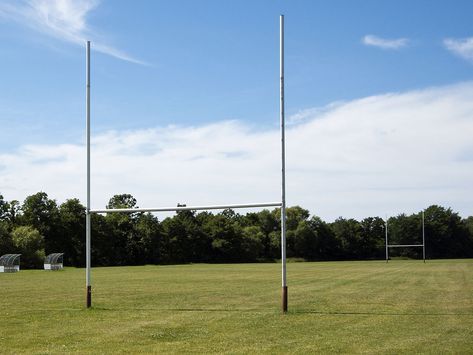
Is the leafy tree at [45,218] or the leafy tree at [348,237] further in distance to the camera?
the leafy tree at [348,237]

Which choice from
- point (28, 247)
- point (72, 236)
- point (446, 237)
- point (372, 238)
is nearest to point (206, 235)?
point (72, 236)

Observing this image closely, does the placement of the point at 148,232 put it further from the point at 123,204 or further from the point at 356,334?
the point at 356,334

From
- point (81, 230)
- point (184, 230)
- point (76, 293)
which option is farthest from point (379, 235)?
point (76, 293)

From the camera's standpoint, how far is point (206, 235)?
9888 cm

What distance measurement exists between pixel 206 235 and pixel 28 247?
35800 mm

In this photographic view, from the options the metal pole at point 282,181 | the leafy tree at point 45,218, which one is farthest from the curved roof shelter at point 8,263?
the metal pole at point 282,181

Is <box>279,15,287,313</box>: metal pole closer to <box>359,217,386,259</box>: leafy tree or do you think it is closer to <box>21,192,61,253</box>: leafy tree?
<box>21,192,61,253</box>: leafy tree

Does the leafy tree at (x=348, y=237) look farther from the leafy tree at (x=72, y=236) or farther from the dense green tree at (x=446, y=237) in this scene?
the leafy tree at (x=72, y=236)

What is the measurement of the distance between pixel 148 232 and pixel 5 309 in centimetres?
7464

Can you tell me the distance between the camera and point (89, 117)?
665 inches

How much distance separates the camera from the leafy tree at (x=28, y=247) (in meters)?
66.9

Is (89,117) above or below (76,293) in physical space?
above

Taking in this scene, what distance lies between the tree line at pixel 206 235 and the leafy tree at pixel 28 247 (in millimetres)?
108

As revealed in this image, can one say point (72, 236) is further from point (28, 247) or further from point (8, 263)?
point (8, 263)
